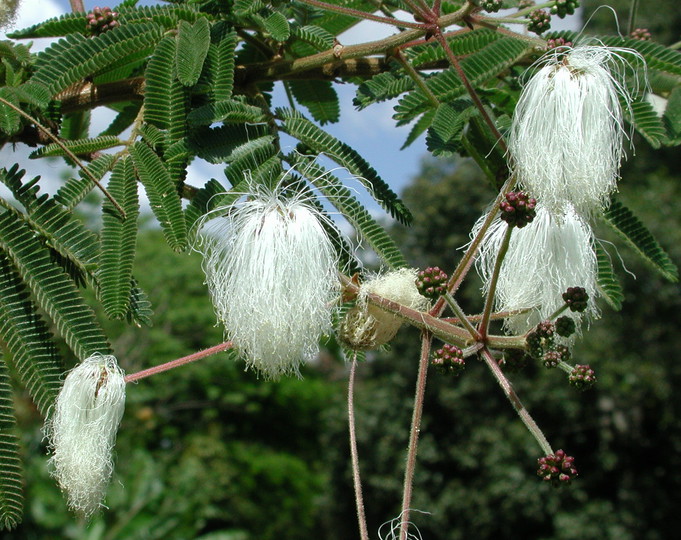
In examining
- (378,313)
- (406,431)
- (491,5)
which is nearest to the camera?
(378,313)

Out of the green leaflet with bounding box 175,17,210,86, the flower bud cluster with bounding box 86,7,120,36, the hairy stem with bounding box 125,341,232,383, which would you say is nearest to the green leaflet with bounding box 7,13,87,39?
the flower bud cluster with bounding box 86,7,120,36

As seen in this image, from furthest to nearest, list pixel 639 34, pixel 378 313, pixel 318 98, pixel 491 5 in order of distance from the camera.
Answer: pixel 318 98 < pixel 639 34 < pixel 491 5 < pixel 378 313

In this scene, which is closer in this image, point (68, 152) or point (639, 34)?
point (68, 152)

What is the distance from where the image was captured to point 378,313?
1.38 m

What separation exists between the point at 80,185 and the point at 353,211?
1.75ft

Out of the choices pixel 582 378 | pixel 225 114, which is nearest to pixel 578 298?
pixel 582 378

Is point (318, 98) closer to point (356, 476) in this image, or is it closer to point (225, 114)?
point (225, 114)

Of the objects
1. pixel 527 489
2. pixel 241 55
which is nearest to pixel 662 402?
pixel 527 489

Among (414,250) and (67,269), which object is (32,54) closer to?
(67,269)

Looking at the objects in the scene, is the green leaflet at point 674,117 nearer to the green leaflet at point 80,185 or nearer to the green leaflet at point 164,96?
the green leaflet at point 164,96

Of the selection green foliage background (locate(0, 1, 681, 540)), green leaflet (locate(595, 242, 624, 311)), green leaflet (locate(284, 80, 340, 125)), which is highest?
green leaflet (locate(284, 80, 340, 125))

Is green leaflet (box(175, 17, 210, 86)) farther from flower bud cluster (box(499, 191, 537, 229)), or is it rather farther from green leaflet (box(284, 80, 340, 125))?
flower bud cluster (box(499, 191, 537, 229))

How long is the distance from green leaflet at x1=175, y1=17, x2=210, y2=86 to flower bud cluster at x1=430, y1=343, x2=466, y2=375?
70 cm

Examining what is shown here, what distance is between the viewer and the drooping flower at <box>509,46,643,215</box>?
124 cm
